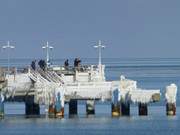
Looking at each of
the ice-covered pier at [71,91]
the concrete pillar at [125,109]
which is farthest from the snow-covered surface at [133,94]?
the concrete pillar at [125,109]

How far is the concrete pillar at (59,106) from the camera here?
95.4 meters

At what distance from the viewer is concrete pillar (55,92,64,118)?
95.4 meters

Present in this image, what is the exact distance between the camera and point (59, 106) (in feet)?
315

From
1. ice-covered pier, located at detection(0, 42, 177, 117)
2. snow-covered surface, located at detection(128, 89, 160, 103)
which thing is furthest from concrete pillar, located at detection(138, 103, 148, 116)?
snow-covered surface, located at detection(128, 89, 160, 103)

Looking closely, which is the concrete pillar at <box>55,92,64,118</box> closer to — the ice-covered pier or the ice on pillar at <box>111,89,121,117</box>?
the ice-covered pier

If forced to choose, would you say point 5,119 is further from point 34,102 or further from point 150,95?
point 150,95

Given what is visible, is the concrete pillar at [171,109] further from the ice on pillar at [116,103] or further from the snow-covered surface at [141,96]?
the ice on pillar at [116,103]

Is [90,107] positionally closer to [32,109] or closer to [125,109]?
[125,109]

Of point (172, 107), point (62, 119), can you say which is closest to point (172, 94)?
point (172, 107)

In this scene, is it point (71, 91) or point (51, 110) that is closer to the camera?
point (51, 110)

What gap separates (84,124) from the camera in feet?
300

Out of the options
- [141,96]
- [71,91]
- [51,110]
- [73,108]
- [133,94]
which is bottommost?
[51,110]

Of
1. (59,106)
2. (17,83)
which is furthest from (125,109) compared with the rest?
(17,83)

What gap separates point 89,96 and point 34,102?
3.81m
